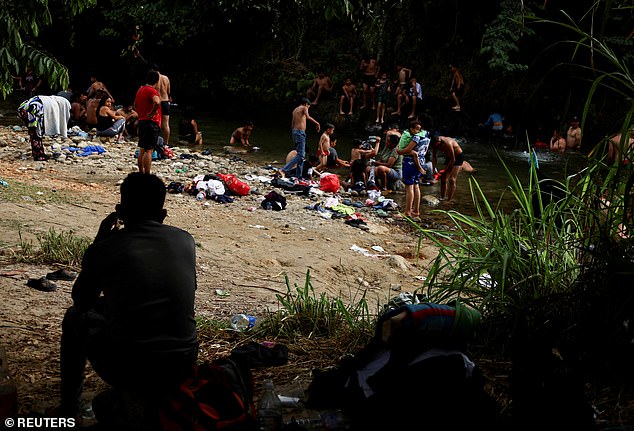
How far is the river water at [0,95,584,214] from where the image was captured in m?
12.6

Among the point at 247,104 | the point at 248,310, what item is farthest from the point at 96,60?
the point at 248,310

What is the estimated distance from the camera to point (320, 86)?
2061 centimetres

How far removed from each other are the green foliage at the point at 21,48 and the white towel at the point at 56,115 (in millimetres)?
9381

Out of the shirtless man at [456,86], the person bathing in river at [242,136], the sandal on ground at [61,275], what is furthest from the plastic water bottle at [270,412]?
the shirtless man at [456,86]

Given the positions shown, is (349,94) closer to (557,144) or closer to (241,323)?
(557,144)

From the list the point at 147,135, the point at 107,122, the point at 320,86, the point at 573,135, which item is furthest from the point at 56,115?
the point at 573,135

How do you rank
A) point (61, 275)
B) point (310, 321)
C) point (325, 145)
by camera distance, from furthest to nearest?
1. point (325, 145)
2. point (61, 275)
3. point (310, 321)

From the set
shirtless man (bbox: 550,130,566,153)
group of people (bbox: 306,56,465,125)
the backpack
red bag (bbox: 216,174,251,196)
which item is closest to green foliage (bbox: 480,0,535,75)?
group of people (bbox: 306,56,465,125)

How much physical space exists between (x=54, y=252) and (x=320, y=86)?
16.0m

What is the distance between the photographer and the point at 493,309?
136 inches

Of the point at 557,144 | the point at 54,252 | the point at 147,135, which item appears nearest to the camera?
the point at 54,252

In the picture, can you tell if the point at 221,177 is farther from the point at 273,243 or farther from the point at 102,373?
the point at 102,373

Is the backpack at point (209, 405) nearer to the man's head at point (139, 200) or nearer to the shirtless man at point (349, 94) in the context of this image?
the man's head at point (139, 200)

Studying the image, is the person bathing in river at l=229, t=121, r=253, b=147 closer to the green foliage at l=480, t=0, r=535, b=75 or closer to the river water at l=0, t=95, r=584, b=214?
the river water at l=0, t=95, r=584, b=214
